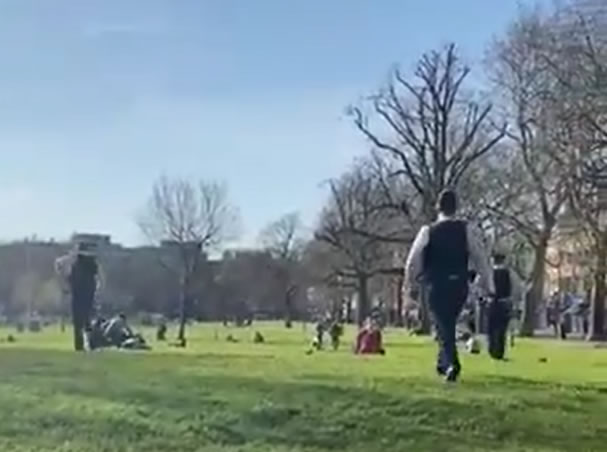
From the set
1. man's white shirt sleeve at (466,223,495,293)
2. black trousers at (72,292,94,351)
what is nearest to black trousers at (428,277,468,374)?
man's white shirt sleeve at (466,223,495,293)

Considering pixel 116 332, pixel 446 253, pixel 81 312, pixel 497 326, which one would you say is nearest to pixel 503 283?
pixel 497 326

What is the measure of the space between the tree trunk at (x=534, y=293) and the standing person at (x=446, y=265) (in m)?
46.4

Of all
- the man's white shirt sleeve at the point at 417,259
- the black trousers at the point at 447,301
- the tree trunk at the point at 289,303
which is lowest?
the black trousers at the point at 447,301

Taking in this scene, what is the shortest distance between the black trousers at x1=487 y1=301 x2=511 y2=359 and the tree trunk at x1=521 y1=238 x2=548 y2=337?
113ft

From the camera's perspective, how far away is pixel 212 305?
110 m

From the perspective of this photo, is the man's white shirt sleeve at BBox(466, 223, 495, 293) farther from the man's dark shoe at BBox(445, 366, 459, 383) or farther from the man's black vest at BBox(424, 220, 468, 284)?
the man's dark shoe at BBox(445, 366, 459, 383)

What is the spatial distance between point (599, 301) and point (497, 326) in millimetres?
33241

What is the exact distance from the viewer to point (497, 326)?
80.8 feet

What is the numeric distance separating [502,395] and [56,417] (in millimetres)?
4483

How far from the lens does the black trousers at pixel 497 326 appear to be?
24.5m

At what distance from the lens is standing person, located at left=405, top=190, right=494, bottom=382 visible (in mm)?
13039

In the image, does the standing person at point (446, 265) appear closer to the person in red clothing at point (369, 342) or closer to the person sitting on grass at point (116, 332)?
the person in red clothing at point (369, 342)

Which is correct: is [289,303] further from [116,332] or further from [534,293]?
[116,332]

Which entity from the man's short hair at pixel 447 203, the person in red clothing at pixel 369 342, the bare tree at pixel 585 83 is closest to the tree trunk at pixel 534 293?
the bare tree at pixel 585 83
